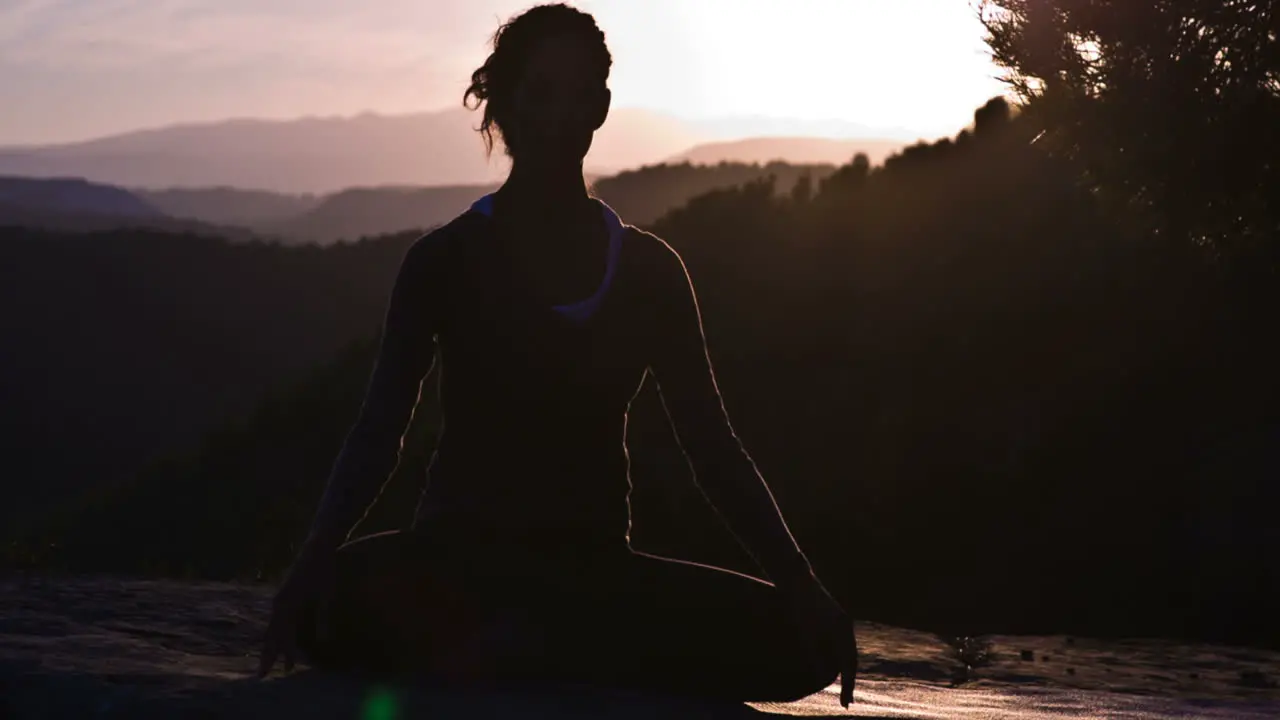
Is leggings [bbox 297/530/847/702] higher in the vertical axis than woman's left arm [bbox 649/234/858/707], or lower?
lower

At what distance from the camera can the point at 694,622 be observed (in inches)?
165

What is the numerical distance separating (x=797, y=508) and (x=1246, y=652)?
8.47 metres

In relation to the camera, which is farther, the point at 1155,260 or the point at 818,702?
the point at 1155,260

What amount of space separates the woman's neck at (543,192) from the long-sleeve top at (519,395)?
0.31ft

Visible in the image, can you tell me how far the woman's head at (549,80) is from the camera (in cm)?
422

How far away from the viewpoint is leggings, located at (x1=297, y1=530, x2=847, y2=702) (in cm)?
401

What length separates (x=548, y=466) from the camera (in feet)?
13.7

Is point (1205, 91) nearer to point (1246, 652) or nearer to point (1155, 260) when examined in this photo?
point (1246, 652)

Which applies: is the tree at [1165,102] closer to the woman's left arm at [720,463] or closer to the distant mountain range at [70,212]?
the woman's left arm at [720,463]

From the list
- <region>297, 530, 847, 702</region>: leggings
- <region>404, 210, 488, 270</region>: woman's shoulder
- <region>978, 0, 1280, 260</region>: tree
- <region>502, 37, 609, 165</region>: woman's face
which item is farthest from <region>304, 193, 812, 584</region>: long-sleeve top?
<region>978, 0, 1280, 260</region>: tree

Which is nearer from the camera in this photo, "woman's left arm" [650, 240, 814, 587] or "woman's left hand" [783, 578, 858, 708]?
"woman's left hand" [783, 578, 858, 708]

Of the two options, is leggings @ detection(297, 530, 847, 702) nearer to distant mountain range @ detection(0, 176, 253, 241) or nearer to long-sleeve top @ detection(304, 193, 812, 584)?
long-sleeve top @ detection(304, 193, 812, 584)

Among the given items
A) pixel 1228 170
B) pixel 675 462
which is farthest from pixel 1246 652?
pixel 675 462

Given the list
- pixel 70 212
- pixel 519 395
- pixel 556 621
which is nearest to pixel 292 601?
pixel 556 621
